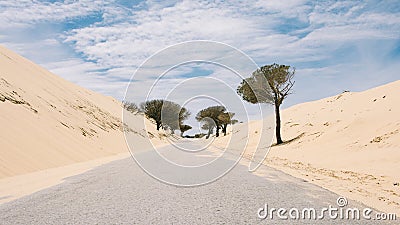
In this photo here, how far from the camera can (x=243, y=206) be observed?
24.8ft

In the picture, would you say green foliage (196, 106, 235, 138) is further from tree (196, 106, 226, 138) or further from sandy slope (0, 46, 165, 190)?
sandy slope (0, 46, 165, 190)

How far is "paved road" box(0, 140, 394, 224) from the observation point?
254 inches

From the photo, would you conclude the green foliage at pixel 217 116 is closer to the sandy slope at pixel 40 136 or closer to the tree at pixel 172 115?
the tree at pixel 172 115

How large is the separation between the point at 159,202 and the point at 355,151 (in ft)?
56.3

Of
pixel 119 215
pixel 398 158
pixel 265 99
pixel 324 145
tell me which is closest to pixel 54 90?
pixel 265 99

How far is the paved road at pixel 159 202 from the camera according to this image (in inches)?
254

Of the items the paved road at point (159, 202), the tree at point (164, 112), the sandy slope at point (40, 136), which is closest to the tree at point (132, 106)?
the tree at point (164, 112)

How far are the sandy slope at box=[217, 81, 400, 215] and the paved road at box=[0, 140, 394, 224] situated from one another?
1.60 meters

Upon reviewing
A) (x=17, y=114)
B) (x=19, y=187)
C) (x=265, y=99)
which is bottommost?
(x=19, y=187)

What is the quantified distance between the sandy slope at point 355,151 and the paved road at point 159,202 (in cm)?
160

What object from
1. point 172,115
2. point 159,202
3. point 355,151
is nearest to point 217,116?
point 172,115

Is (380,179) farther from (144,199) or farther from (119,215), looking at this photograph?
(119,215)

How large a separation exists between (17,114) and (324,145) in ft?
66.9

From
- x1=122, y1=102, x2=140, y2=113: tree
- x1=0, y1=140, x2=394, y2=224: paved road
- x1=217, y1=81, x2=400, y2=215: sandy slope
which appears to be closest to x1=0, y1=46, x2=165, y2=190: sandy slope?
x1=0, y1=140, x2=394, y2=224: paved road
